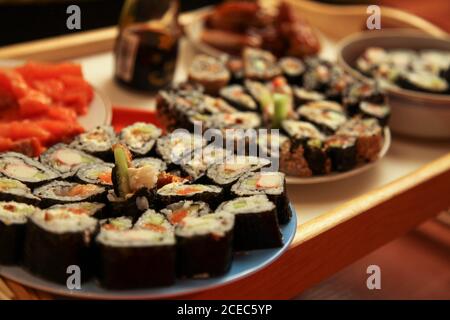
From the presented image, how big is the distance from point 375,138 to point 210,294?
2.27 ft

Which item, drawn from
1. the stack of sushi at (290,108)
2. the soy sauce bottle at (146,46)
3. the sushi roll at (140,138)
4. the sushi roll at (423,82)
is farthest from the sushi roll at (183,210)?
the sushi roll at (423,82)

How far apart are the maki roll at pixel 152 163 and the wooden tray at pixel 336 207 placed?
291 mm

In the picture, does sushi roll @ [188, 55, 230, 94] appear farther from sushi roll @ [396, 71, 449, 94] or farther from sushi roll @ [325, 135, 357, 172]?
sushi roll @ [396, 71, 449, 94]

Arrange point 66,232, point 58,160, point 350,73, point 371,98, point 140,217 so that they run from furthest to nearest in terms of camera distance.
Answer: point 350,73
point 371,98
point 58,160
point 140,217
point 66,232

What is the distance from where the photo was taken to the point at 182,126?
1708mm

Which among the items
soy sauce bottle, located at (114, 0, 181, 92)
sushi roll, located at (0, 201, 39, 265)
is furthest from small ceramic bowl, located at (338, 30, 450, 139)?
sushi roll, located at (0, 201, 39, 265)

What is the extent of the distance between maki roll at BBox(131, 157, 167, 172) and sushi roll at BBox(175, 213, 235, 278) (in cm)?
26

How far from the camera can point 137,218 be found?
1.26m

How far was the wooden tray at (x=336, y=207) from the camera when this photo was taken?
1449mm

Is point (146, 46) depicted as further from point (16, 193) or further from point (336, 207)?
point (16, 193)

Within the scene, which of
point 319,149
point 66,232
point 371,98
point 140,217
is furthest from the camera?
point 371,98

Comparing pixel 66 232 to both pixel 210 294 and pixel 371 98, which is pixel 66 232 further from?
pixel 371 98
